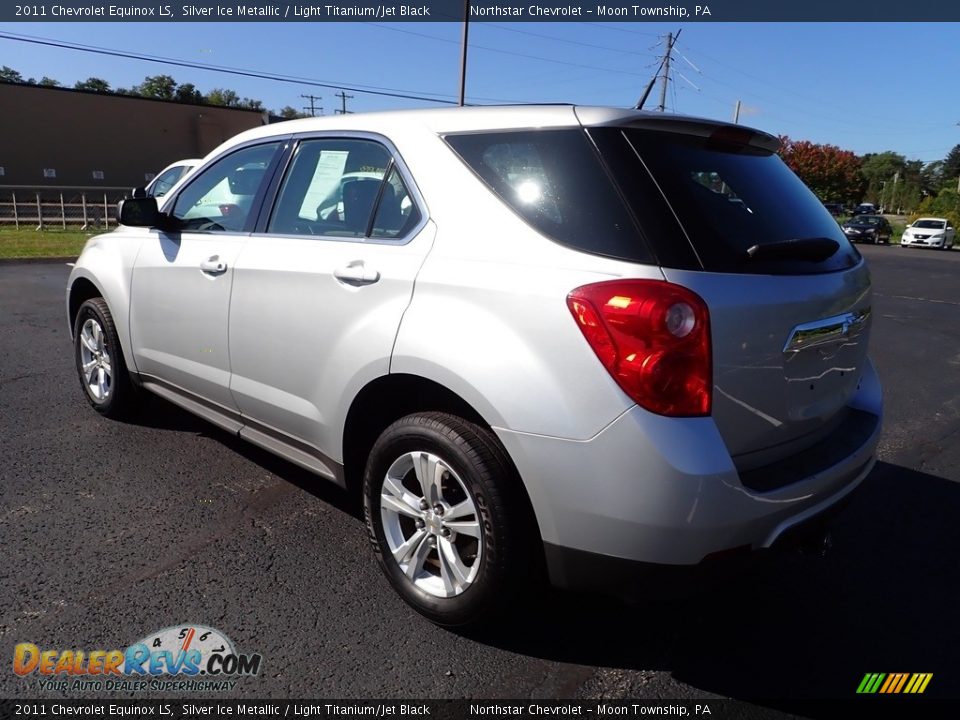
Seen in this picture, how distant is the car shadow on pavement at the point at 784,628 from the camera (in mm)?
2396

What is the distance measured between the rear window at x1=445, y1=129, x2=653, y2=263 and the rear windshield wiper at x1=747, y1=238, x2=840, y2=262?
425mm

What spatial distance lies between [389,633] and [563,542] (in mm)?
810

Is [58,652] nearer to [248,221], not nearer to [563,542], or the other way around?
[563,542]

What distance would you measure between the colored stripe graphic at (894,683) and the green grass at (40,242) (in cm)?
1536

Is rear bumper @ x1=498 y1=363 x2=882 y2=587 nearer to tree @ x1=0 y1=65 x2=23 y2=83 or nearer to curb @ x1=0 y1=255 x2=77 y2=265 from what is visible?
curb @ x1=0 y1=255 x2=77 y2=265

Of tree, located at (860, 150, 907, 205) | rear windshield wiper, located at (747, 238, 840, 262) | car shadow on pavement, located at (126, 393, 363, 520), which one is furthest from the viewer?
tree, located at (860, 150, 907, 205)

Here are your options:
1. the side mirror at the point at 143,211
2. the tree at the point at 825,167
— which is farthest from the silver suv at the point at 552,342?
the tree at the point at 825,167

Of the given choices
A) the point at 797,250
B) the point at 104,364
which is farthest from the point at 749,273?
the point at 104,364

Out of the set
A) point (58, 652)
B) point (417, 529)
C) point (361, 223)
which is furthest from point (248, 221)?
point (58, 652)

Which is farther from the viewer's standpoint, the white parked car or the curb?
the white parked car

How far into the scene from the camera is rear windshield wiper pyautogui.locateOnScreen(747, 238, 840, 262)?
2281 millimetres

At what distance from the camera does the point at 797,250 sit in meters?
2.42

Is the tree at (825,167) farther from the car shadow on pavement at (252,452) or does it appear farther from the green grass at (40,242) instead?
the car shadow on pavement at (252,452)

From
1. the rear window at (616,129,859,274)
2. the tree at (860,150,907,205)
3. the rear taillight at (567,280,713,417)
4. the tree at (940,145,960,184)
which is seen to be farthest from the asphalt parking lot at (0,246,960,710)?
the tree at (940,145,960,184)
